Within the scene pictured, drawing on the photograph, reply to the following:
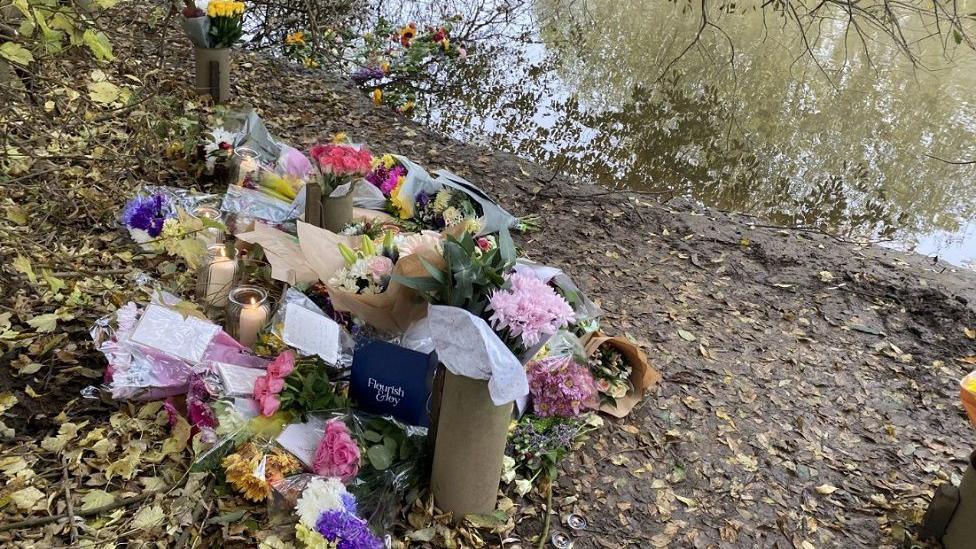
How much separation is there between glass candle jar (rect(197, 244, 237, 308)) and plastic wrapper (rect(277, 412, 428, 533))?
747 mm

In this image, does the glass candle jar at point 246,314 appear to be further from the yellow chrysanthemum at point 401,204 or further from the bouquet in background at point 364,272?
the yellow chrysanthemum at point 401,204

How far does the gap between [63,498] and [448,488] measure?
1.09 meters

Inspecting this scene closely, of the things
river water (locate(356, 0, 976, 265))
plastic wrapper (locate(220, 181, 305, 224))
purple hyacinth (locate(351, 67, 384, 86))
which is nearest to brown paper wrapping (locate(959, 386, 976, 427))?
plastic wrapper (locate(220, 181, 305, 224))

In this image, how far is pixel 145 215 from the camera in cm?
288

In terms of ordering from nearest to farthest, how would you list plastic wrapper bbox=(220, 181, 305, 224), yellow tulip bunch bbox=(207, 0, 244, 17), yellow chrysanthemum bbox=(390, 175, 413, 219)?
plastic wrapper bbox=(220, 181, 305, 224)
yellow chrysanthemum bbox=(390, 175, 413, 219)
yellow tulip bunch bbox=(207, 0, 244, 17)

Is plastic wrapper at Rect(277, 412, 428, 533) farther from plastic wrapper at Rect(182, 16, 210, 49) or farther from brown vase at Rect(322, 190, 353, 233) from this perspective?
plastic wrapper at Rect(182, 16, 210, 49)

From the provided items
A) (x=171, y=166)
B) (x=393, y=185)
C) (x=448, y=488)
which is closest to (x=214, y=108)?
Result: (x=171, y=166)

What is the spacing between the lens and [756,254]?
423 centimetres

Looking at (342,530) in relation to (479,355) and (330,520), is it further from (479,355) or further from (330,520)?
(479,355)

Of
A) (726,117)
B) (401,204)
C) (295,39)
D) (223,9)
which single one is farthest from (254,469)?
(726,117)

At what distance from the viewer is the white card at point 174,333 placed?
209 cm

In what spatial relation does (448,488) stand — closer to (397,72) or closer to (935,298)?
(935,298)

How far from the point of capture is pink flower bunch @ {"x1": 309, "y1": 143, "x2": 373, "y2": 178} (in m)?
2.85

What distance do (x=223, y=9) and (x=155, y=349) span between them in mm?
2585
